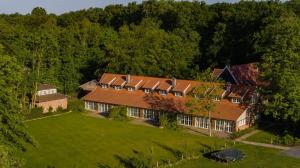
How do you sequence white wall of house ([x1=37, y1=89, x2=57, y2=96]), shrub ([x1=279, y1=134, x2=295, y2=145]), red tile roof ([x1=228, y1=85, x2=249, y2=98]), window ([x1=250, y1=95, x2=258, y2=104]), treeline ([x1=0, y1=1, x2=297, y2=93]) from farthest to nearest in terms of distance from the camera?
treeline ([x1=0, y1=1, x2=297, y2=93]), white wall of house ([x1=37, y1=89, x2=57, y2=96]), window ([x1=250, y1=95, x2=258, y2=104]), red tile roof ([x1=228, y1=85, x2=249, y2=98]), shrub ([x1=279, y1=134, x2=295, y2=145])

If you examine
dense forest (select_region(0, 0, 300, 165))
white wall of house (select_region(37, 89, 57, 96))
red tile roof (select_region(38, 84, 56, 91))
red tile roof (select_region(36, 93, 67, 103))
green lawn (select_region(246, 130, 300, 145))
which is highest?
dense forest (select_region(0, 0, 300, 165))

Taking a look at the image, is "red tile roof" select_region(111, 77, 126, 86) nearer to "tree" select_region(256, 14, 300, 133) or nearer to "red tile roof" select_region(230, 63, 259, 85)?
"red tile roof" select_region(230, 63, 259, 85)

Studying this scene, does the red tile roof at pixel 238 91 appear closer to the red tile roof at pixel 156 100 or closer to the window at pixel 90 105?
the red tile roof at pixel 156 100

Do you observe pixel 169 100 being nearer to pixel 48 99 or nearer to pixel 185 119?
pixel 185 119

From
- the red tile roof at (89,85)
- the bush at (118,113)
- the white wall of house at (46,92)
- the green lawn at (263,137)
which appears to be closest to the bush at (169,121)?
the bush at (118,113)

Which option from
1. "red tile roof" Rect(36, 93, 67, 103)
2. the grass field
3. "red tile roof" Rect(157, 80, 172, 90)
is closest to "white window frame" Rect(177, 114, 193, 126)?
the grass field

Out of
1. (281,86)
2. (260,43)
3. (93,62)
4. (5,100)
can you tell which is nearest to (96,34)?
(93,62)
